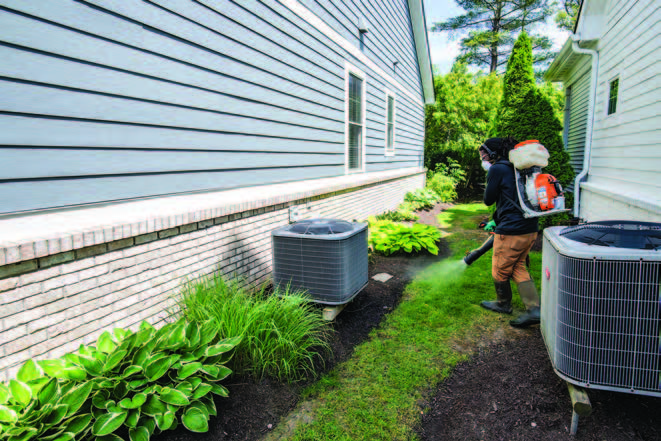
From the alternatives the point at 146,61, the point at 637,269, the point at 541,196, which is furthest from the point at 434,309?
the point at 146,61

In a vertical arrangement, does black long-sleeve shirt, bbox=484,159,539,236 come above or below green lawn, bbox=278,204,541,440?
above

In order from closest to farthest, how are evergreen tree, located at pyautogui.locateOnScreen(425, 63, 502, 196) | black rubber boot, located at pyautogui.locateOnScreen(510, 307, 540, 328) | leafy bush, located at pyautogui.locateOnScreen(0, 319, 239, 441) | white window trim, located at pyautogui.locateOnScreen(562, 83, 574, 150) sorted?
leafy bush, located at pyautogui.locateOnScreen(0, 319, 239, 441) < black rubber boot, located at pyautogui.locateOnScreen(510, 307, 540, 328) < white window trim, located at pyautogui.locateOnScreen(562, 83, 574, 150) < evergreen tree, located at pyautogui.locateOnScreen(425, 63, 502, 196)

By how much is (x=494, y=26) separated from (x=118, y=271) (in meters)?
31.0

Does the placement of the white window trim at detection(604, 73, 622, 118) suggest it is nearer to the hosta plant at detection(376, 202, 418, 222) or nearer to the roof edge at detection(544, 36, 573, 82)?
the roof edge at detection(544, 36, 573, 82)

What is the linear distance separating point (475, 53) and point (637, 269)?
29988 mm

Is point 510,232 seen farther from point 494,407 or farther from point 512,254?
point 494,407

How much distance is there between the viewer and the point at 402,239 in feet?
23.2

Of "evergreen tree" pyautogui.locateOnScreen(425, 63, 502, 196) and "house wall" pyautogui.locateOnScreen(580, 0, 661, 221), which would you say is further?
"evergreen tree" pyautogui.locateOnScreen(425, 63, 502, 196)

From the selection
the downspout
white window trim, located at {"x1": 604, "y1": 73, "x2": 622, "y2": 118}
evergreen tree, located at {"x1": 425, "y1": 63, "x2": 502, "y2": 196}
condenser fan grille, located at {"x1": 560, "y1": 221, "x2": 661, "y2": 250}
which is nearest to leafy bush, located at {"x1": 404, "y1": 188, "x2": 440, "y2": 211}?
the downspout

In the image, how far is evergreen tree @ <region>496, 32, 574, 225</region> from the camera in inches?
338

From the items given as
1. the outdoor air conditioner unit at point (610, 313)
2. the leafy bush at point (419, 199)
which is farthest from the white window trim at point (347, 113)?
the outdoor air conditioner unit at point (610, 313)

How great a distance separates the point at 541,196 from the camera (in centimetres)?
367

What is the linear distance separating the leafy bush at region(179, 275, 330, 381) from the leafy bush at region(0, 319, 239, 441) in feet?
0.97

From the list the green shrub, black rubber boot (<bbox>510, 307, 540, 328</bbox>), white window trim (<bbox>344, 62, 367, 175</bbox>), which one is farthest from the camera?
the green shrub
